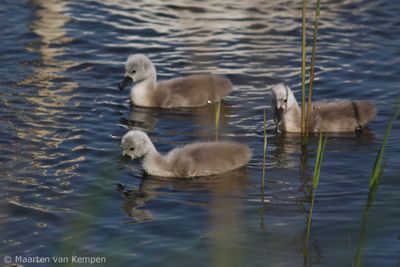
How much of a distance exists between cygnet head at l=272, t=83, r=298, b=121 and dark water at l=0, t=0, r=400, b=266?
11.7 inches

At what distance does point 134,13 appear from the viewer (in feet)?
50.4

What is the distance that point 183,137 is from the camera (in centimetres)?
1086

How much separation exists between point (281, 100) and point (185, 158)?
1582mm

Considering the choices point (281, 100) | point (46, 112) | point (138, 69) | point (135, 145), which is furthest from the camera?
point (138, 69)

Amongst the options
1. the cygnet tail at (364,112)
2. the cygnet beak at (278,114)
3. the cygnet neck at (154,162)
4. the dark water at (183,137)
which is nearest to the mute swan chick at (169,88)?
the dark water at (183,137)

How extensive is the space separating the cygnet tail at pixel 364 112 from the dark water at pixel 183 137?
0.61 ft

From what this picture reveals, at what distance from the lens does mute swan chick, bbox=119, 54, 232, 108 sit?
39.2ft

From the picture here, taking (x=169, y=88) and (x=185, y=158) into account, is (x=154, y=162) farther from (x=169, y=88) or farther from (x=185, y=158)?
(x=169, y=88)

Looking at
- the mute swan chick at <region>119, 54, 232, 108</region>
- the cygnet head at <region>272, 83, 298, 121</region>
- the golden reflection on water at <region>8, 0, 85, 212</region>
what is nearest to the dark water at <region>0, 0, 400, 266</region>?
the golden reflection on water at <region>8, 0, 85, 212</region>

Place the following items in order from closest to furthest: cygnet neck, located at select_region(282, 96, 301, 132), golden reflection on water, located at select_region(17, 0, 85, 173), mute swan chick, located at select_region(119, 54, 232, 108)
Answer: golden reflection on water, located at select_region(17, 0, 85, 173) < cygnet neck, located at select_region(282, 96, 301, 132) < mute swan chick, located at select_region(119, 54, 232, 108)

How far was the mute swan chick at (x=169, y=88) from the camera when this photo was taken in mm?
11938

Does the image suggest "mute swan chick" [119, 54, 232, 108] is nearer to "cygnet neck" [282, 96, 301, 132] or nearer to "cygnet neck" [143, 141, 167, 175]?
"cygnet neck" [282, 96, 301, 132]

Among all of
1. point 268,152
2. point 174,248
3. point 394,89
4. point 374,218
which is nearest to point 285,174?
point 268,152

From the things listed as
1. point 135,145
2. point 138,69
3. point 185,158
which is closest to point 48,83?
point 138,69
